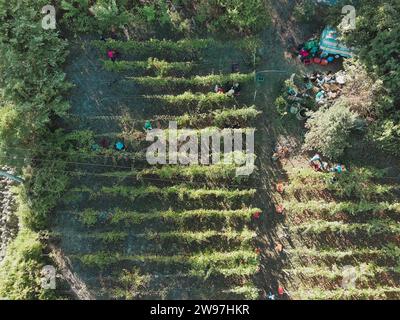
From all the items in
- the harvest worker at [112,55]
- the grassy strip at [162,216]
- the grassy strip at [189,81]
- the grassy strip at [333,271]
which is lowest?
the grassy strip at [333,271]

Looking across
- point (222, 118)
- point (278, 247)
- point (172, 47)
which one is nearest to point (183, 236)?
point (278, 247)

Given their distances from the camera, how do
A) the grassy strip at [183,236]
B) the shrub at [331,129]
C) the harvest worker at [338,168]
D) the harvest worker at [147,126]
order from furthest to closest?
the harvest worker at [147,126]
the harvest worker at [338,168]
the grassy strip at [183,236]
the shrub at [331,129]

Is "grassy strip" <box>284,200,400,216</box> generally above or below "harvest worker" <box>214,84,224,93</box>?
below

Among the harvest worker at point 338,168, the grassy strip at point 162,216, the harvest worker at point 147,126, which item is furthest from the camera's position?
the harvest worker at point 147,126

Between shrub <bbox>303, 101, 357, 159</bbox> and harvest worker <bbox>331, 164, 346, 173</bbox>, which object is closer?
shrub <bbox>303, 101, 357, 159</bbox>

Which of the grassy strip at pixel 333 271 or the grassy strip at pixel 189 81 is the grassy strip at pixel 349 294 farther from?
the grassy strip at pixel 189 81

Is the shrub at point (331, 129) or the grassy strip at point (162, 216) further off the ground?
the shrub at point (331, 129)

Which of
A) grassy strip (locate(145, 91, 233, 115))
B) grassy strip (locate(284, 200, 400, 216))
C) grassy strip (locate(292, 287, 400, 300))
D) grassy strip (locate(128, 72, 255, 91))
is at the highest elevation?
grassy strip (locate(128, 72, 255, 91))

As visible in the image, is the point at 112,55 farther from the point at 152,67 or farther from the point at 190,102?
the point at 190,102

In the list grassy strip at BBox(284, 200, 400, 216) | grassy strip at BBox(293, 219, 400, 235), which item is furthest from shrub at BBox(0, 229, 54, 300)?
grassy strip at BBox(293, 219, 400, 235)

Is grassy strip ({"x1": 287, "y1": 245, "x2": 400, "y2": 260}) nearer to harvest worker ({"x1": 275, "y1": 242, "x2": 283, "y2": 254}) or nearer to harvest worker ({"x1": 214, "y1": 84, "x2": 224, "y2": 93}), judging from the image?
harvest worker ({"x1": 275, "y1": 242, "x2": 283, "y2": 254})

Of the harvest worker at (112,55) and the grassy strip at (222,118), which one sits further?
the harvest worker at (112,55)

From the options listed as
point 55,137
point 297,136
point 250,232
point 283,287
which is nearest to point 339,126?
point 297,136

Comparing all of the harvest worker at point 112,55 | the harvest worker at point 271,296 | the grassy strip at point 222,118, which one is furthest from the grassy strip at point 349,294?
the harvest worker at point 112,55
